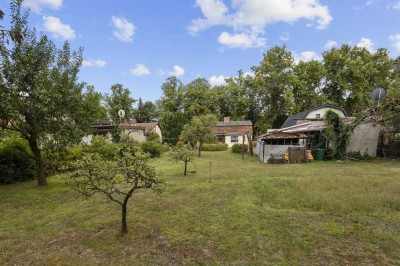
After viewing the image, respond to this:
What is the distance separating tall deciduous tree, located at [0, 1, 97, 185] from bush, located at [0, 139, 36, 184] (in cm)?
224

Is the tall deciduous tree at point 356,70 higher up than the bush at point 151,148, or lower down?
higher up

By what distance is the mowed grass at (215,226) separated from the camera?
482 cm

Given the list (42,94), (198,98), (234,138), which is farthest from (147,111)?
(42,94)

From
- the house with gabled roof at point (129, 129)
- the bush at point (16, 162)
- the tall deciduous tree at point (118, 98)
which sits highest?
the tall deciduous tree at point (118, 98)

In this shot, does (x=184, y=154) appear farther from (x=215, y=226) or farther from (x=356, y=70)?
(x=356, y=70)

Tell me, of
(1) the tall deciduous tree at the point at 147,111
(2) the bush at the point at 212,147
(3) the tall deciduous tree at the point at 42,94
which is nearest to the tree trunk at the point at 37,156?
(3) the tall deciduous tree at the point at 42,94

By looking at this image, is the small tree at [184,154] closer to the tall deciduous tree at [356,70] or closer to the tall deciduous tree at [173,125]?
the tall deciduous tree at [173,125]

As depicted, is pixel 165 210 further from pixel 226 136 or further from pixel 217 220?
pixel 226 136

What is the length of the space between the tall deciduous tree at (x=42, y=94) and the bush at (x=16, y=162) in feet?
7.36

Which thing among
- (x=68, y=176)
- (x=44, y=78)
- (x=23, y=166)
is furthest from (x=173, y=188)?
(x=23, y=166)

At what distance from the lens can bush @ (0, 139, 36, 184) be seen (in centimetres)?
1186

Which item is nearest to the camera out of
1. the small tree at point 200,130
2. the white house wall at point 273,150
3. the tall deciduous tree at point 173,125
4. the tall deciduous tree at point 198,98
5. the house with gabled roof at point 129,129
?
the white house wall at point 273,150

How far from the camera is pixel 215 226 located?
6215 mm

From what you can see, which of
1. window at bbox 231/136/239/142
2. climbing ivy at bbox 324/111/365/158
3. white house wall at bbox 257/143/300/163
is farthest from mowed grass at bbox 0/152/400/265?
window at bbox 231/136/239/142
